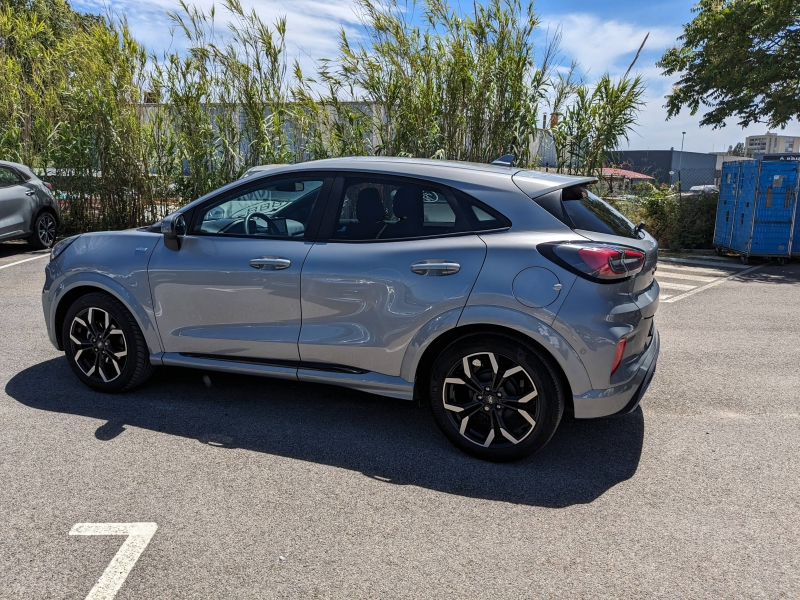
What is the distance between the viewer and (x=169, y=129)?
12039mm

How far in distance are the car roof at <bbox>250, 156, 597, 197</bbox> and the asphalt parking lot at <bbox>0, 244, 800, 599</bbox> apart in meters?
1.54

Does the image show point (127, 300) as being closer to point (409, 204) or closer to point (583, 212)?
point (409, 204)

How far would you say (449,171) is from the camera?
3.92 meters

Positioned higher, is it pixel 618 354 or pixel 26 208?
A: pixel 26 208

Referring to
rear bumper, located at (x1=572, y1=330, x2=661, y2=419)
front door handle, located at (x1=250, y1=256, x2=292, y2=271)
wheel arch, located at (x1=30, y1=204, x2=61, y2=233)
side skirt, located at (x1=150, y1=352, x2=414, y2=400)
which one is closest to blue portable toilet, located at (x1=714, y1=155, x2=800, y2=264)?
rear bumper, located at (x1=572, y1=330, x2=661, y2=419)

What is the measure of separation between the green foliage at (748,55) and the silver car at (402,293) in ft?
36.6

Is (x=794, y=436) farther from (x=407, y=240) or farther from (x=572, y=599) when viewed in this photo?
(x=407, y=240)

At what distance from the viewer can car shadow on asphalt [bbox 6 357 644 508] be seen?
11.7 ft

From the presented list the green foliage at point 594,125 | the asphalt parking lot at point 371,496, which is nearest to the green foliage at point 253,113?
the green foliage at point 594,125

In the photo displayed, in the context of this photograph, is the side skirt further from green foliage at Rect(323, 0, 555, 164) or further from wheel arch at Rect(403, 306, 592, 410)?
green foliage at Rect(323, 0, 555, 164)

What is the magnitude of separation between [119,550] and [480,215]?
7.95ft

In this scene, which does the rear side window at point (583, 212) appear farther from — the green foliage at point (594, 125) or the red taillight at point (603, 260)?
the green foliage at point (594, 125)

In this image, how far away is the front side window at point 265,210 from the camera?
418 cm

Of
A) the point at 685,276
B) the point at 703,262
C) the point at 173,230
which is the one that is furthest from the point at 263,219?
the point at 703,262
